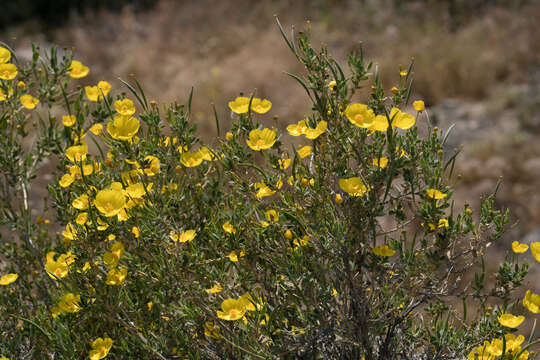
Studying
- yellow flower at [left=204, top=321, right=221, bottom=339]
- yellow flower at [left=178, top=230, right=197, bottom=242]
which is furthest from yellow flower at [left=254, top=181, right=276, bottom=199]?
yellow flower at [left=204, top=321, right=221, bottom=339]

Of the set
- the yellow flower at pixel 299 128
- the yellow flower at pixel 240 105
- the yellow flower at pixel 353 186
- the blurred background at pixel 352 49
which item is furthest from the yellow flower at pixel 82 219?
the blurred background at pixel 352 49

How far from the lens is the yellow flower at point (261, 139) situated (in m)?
1.69

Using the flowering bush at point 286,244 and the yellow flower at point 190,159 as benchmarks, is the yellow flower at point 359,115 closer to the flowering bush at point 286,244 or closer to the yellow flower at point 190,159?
the flowering bush at point 286,244

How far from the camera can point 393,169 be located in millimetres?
1433

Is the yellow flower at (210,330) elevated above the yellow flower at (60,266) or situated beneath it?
situated beneath

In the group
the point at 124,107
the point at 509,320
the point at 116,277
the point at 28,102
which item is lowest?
the point at 509,320

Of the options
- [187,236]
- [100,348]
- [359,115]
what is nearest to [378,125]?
[359,115]

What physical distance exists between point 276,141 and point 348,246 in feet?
1.29

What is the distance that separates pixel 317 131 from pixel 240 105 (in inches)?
14.4

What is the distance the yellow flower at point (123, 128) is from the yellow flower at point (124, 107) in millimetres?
77

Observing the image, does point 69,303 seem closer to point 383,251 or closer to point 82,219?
point 82,219

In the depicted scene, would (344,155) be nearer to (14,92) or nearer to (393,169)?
(393,169)

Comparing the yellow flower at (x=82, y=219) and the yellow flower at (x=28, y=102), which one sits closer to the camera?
the yellow flower at (x=82, y=219)

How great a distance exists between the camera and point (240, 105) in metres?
1.83
